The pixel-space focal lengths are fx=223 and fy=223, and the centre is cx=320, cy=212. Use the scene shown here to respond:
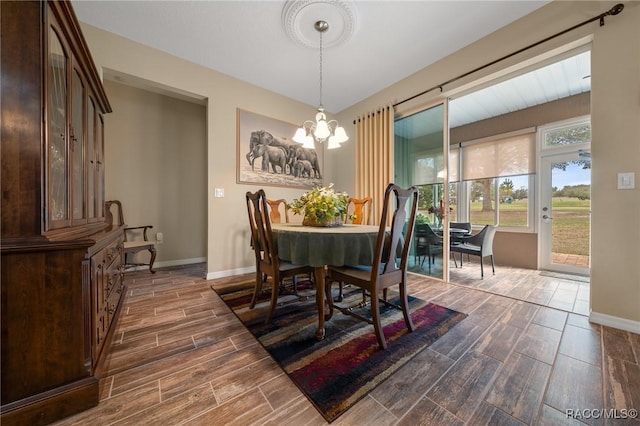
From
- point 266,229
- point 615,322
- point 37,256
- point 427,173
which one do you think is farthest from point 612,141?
point 37,256

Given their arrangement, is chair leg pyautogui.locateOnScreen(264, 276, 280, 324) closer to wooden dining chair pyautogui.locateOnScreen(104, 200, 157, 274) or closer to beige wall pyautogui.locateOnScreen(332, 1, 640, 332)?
wooden dining chair pyautogui.locateOnScreen(104, 200, 157, 274)

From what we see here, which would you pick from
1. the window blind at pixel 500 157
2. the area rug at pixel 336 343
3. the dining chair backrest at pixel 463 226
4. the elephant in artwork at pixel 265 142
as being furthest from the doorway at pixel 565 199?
the elephant in artwork at pixel 265 142

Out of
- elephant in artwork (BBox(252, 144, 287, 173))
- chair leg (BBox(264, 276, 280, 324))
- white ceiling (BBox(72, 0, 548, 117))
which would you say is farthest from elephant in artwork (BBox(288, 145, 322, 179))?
chair leg (BBox(264, 276, 280, 324))

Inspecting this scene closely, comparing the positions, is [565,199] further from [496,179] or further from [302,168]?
[302,168]

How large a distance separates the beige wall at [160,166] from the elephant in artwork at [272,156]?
120 cm

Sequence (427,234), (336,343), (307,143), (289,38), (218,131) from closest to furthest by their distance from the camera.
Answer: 1. (336,343)
2. (307,143)
3. (289,38)
4. (218,131)
5. (427,234)

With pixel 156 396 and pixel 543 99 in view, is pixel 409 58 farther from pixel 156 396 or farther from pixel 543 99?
pixel 156 396

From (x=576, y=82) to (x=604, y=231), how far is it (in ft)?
9.01

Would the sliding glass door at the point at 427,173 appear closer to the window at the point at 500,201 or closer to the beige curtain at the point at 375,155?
the beige curtain at the point at 375,155

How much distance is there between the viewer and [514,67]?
2248mm

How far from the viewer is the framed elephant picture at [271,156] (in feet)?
10.8

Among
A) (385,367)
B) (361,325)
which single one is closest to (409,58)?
(361,325)

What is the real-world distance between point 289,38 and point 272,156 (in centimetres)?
156

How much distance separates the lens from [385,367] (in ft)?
4.30
